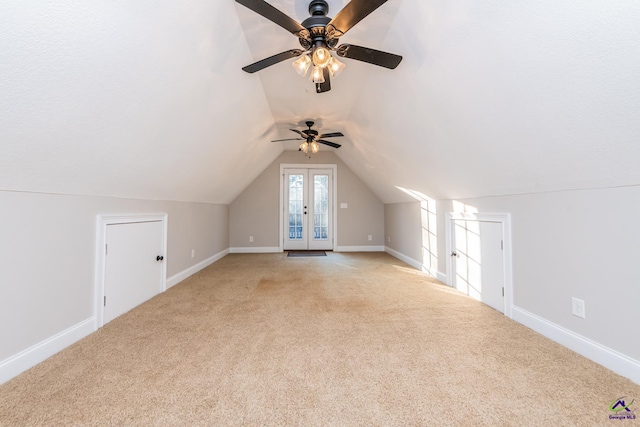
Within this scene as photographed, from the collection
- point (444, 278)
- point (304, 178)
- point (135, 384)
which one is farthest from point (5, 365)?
point (304, 178)

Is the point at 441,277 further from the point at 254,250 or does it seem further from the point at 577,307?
the point at 254,250

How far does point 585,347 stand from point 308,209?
497 cm

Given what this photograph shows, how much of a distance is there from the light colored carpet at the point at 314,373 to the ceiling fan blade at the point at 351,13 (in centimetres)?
199

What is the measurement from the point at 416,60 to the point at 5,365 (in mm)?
3206

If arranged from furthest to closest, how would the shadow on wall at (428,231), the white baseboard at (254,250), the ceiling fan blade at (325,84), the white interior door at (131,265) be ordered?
1. the white baseboard at (254,250)
2. the shadow on wall at (428,231)
3. the white interior door at (131,265)
4. the ceiling fan blade at (325,84)

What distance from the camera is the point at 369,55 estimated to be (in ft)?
5.43

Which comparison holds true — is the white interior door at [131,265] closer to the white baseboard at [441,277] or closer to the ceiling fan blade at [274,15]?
the ceiling fan blade at [274,15]

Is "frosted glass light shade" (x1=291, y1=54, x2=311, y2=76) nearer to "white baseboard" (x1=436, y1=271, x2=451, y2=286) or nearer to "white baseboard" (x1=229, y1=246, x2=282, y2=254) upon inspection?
"white baseboard" (x1=436, y1=271, x2=451, y2=286)

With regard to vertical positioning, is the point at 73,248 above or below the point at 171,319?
above

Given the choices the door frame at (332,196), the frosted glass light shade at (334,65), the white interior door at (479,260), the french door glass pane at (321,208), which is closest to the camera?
the frosted glass light shade at (334,65)

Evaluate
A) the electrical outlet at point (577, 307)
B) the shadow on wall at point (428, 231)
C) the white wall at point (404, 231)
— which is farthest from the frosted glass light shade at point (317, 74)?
the white wall at point (404, 231)

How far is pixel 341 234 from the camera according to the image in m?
6.05

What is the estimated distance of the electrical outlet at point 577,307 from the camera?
1.70 metres

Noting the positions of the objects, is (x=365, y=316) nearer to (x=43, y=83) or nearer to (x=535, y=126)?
(x=535, y=126)
